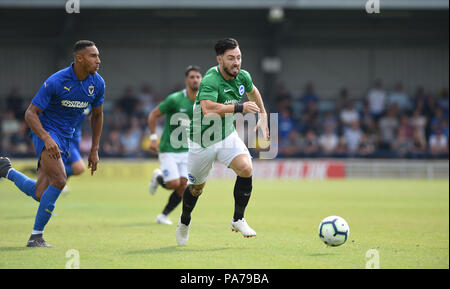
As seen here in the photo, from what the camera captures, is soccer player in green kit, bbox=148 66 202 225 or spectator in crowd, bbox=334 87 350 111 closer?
soccer player in green kit, bbox=148 66 202 225

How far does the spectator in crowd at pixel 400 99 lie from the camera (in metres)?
29.4

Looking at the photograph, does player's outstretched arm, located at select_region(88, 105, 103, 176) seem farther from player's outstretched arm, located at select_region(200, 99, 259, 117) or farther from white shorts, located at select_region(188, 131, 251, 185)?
player's outstretched arm, located at select_region(200, 99, 259, 117)

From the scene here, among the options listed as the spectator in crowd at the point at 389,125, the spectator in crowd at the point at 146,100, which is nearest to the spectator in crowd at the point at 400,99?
the spectator in crowd at the point at 389,125

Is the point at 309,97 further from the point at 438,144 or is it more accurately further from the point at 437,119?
the point at 438,144

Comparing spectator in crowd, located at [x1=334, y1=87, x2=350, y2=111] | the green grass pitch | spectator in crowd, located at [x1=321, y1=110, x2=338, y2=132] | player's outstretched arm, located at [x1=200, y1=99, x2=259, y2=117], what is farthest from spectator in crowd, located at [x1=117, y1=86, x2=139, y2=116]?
player's outstretched arm, located at [x1=200, y1=99, x2=259, y2=117]

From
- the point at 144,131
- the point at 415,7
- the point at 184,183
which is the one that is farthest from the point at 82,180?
the point at 415,7

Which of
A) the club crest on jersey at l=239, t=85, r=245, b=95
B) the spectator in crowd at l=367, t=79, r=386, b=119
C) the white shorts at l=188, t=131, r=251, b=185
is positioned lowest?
the white shorts at l=188, t=131, r=251, b=185

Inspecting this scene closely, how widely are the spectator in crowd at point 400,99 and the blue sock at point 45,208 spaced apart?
23.0m

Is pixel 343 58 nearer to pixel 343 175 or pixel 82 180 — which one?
pixel 343 175

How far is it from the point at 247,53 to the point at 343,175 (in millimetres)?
8727

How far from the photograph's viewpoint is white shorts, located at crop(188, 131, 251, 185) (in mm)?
8281

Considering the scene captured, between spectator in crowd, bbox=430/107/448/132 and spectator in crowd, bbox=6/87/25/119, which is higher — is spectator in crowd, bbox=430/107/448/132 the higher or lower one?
the lower one

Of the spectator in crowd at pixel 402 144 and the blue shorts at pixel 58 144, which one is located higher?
the blue shorts at pixel 58 144

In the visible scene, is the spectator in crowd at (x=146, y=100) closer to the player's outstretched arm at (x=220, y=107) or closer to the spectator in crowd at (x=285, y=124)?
the spectator in crowd at (x=285, y=124)
